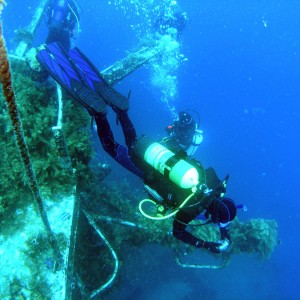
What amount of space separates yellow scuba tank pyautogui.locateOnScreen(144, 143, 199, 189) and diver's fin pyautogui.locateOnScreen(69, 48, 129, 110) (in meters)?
1.01

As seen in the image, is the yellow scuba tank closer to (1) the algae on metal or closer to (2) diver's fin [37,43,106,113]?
(2) diver's fin [37,43,106,113]

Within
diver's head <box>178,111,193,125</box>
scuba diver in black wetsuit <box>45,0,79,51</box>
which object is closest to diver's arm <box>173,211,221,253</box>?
diver's head <box>178,111,193,125</box>

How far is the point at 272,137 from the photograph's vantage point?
44688 mm

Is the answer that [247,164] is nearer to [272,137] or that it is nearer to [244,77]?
[272,137]

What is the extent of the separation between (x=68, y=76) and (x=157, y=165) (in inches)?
70.0

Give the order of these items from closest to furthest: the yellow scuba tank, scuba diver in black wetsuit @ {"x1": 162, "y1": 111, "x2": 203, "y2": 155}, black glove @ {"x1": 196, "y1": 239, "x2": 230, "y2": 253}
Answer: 1. the yellow scuba tank
2. black glove @ {"x1": 196, "y1": 239, "x2": 230, "y2": 253}
3. scuba diver in black wetsuit @ {"x1": 162, "y1": 111, "x2": 203, "y2": 155}

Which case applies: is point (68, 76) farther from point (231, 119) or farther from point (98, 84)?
point (231, 119)

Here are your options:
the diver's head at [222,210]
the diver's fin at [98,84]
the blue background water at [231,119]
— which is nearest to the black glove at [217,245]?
the diver's head at [222,210]

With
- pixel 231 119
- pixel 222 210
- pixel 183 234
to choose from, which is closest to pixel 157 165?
pixel 222 210

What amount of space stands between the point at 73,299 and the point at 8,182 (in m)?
1.65

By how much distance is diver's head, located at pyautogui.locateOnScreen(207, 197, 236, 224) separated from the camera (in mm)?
3549

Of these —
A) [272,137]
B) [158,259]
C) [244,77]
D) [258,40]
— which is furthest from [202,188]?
[258,40]

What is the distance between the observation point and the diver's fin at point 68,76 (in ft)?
12.1

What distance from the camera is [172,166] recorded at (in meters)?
3.33
